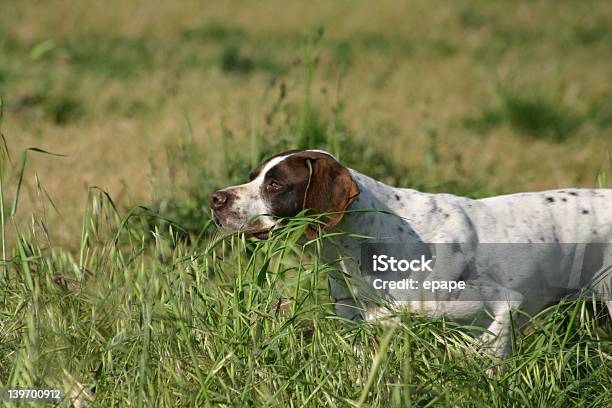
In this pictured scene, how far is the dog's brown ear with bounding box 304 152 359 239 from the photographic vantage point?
3.79m

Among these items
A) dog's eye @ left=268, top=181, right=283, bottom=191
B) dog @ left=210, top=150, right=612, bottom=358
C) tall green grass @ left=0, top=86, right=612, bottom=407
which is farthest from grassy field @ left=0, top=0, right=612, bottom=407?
dog's eye @ left=268, top=181, right=283, bottom=191

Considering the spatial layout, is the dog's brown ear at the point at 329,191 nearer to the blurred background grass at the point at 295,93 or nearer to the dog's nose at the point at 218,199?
the dog's nose at the point at 218,199

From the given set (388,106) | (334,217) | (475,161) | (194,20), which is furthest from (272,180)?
(194,20)

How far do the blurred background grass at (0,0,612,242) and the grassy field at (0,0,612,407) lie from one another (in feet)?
0.11

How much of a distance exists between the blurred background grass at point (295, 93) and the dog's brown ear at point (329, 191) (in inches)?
55.9

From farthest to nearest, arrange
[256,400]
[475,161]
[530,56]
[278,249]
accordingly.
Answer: [530,56] → [475,161] → [278,249] → [256,400]

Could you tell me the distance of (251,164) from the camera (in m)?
5.52

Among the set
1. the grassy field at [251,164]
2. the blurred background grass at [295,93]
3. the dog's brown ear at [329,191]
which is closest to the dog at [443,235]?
the dog's brown ear at [329,191]

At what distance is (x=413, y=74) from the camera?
34.5 ft

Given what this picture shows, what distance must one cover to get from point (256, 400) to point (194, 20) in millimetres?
10033

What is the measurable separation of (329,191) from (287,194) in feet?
0.66

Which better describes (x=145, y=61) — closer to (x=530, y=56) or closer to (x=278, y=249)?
(x=530, y=56)

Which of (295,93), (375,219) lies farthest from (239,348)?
(295,93)

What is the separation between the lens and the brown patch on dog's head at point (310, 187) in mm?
3795
